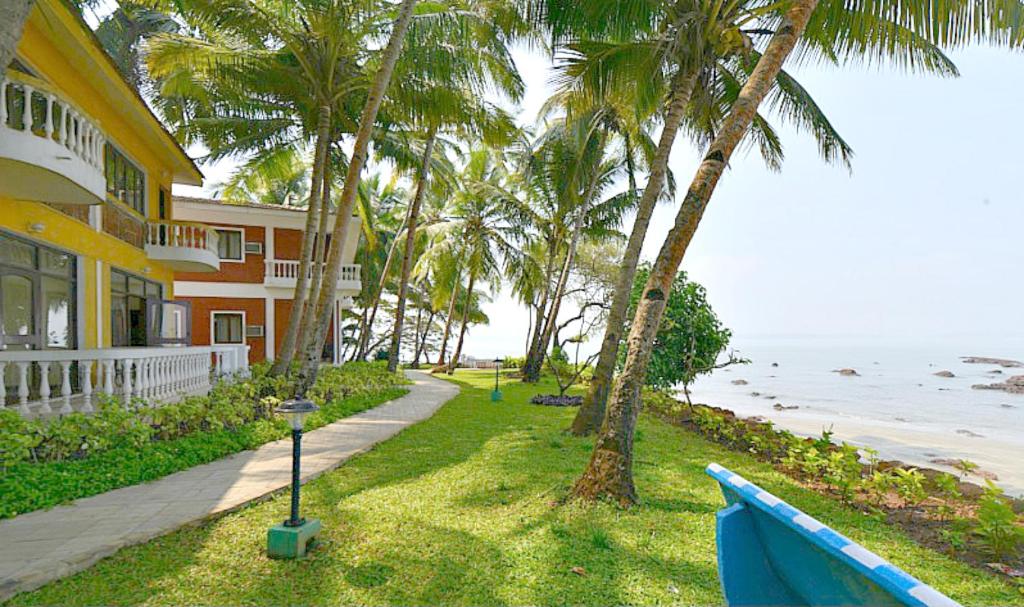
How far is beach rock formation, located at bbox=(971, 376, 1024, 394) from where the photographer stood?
20016 mm

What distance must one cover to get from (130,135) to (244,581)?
10783 millimetres

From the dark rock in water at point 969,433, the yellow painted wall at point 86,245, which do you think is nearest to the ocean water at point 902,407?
the dark rock in water at point 969,433

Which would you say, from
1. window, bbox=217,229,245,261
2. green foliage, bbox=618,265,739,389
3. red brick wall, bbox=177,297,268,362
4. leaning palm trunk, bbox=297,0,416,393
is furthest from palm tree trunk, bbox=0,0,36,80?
window, bbox=217,229,245,261

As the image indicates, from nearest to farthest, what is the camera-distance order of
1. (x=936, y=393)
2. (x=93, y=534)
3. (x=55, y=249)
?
(x=93, y=534)
(x=55, y=249)
(x=936, y=393)

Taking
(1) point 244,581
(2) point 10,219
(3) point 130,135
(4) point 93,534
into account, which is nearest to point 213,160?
(3) point 130,135

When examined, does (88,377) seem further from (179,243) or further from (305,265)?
(179,243)

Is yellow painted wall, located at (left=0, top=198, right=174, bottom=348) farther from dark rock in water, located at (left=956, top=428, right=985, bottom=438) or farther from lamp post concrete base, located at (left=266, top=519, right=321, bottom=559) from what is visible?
dark rock in water, located at (left=956, top=428, right=985, bottom=438)

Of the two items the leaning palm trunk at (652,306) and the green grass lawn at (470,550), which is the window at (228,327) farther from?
the leaning palm trunk at (652,306)

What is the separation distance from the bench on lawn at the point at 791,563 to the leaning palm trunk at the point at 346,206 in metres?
8.50

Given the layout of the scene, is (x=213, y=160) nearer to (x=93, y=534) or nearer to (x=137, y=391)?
(x=137, y=391)

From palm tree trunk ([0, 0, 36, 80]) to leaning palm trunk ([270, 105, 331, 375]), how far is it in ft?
28.1

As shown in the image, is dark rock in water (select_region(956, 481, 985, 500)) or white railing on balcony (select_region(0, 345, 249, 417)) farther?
white railing on balcony (select_region(0, 345, 249, 417))

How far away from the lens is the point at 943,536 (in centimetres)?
453

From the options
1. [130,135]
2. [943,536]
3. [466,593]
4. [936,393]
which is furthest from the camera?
[936,393]
